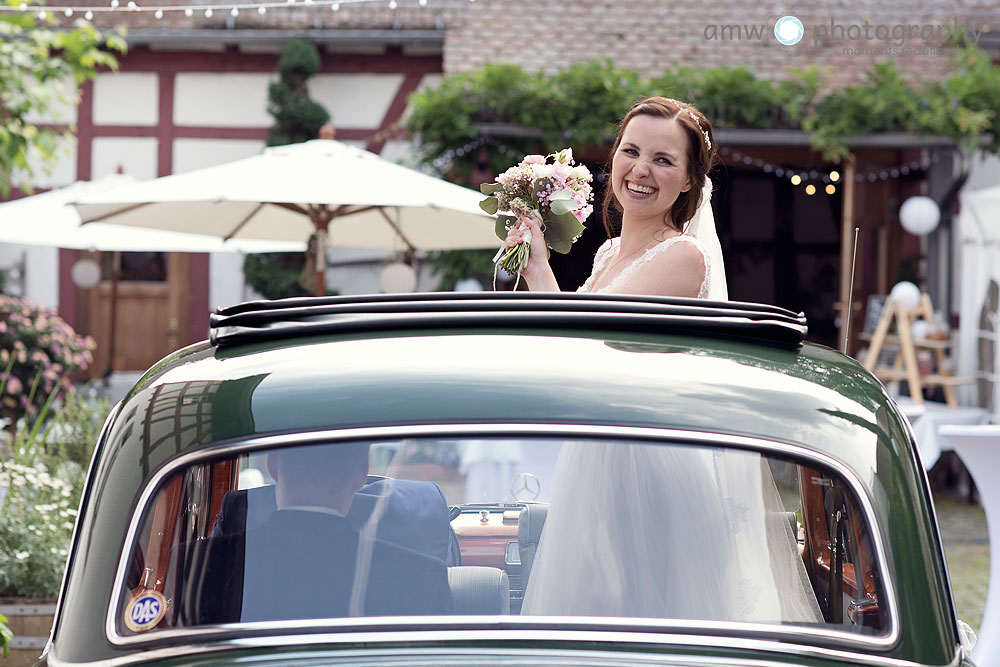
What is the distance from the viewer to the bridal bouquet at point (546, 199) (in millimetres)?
2887

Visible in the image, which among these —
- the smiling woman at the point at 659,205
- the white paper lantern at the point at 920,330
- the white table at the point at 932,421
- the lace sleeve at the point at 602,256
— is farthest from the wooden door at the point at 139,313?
the smiling woman at the point at 659,205

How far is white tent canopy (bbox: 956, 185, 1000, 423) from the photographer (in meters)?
9.18

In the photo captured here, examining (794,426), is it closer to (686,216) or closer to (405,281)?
(686,216)

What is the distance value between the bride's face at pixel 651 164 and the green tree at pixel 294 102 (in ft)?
32.5

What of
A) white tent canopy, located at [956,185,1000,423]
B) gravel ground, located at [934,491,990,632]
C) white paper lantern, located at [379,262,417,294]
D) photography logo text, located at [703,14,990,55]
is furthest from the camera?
photography logo text, located at [703,14,990,55]

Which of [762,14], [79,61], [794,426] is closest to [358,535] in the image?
[794,426]

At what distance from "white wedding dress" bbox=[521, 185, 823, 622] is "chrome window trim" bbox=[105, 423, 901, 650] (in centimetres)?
6

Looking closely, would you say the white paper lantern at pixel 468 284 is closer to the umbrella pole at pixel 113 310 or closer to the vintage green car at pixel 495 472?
the umbrella pole at pixel 113 310

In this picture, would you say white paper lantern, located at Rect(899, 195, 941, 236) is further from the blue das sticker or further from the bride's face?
the blue das sticker

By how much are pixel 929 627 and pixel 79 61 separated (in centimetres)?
613

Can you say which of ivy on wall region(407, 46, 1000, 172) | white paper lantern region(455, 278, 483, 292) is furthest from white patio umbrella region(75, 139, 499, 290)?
ivy on wall region(407, 46, 1000, 172)

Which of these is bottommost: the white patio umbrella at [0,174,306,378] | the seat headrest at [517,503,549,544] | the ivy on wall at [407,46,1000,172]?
the seat headrest at [517,503,549,544]

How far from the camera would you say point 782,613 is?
6.03 ft

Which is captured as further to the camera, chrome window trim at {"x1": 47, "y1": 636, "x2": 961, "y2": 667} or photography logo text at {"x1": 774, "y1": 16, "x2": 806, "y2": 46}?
A: photography logo text at {"x1": 774, "y1": 16, "x2": 806, "y2": 46}
